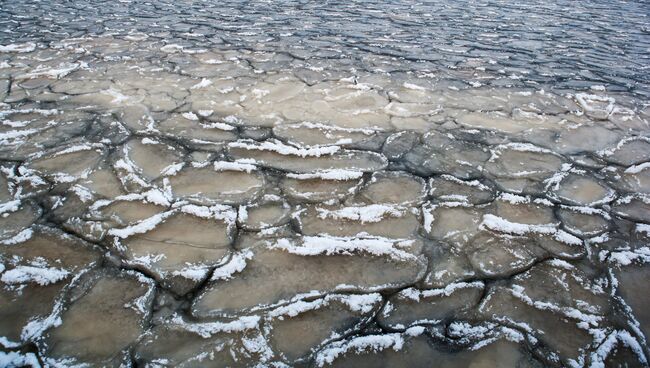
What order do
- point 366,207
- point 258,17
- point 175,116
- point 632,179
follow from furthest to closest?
point 258,17, point 175,116, point 632,179, point 366,207

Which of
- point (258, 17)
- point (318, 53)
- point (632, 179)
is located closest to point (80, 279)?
point (632, 179)

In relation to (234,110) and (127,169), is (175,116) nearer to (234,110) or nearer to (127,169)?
(234,110)

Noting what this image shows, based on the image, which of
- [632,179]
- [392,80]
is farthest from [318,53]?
[632,179]

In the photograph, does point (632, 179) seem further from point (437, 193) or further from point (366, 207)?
point (366, 207)

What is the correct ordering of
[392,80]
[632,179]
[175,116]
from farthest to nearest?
[392,80], [175,116], [632,179]

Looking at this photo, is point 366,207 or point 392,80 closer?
point 366,207

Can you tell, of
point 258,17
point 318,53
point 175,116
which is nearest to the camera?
point 175,116
